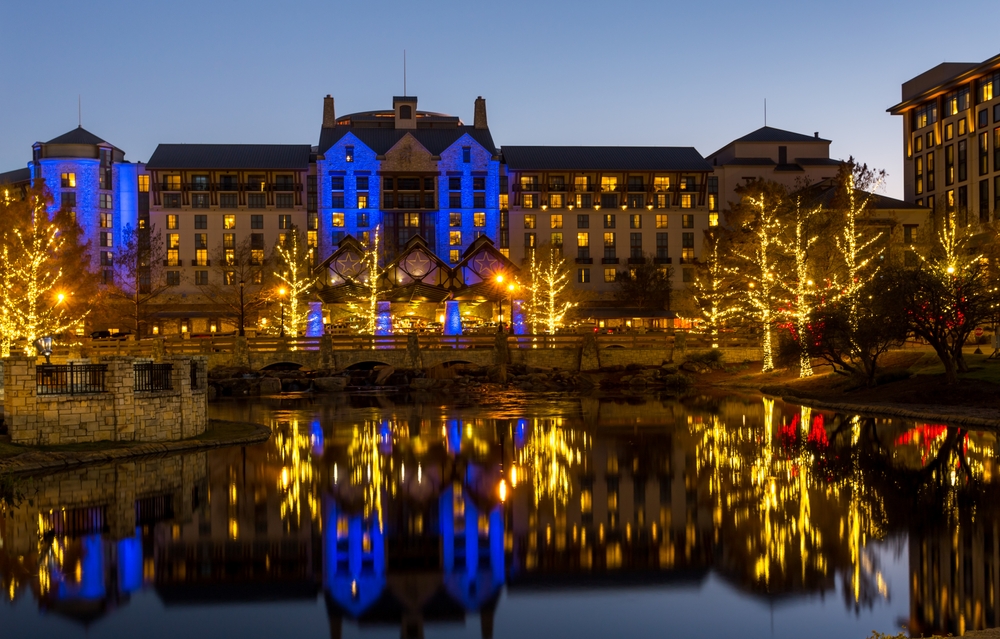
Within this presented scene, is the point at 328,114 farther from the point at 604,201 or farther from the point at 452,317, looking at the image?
the point at 452,317

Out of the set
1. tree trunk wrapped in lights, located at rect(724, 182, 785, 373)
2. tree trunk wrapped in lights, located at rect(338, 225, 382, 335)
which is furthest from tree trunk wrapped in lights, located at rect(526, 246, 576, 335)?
tree trunk wrapped in lights, located at rect(724, 182, 785, 373)

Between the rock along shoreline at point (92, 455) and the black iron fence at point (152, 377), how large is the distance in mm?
1551

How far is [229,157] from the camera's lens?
359 feet

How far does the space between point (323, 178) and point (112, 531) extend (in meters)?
91.0

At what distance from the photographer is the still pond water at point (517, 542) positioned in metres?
12.1

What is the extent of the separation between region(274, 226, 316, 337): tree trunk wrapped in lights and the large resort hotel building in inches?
491

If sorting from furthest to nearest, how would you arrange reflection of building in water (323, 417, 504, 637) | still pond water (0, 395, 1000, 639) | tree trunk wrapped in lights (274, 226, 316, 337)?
tree trunk wrapped in lights (274, 226, 316, 337)
reflection of building in water (323, 417, 504, 637)
still pond water (0, 395, 1000, 639)

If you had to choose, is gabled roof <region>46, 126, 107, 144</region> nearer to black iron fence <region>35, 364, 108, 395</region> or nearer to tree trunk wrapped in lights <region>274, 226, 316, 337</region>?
tree trunk wrapped in lights <region>274, 226, 316, 337</region>

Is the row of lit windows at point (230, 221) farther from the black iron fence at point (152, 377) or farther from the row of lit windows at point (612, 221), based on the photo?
the black iron fence at point (152, 377)

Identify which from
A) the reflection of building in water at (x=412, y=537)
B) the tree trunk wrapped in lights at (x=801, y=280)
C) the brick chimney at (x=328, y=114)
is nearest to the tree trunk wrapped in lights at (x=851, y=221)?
the tree trunk wrapped in lights at (x=801, y=280)

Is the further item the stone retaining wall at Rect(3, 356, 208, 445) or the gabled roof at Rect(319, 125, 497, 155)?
the gabled roof at Rect(319, 125, 497, 155)

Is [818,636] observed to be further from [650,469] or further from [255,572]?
[650,469]

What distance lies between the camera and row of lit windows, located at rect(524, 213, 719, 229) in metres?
111

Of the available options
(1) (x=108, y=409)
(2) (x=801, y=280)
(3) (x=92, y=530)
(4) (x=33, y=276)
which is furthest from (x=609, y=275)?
(3) (x=92, y=530)
